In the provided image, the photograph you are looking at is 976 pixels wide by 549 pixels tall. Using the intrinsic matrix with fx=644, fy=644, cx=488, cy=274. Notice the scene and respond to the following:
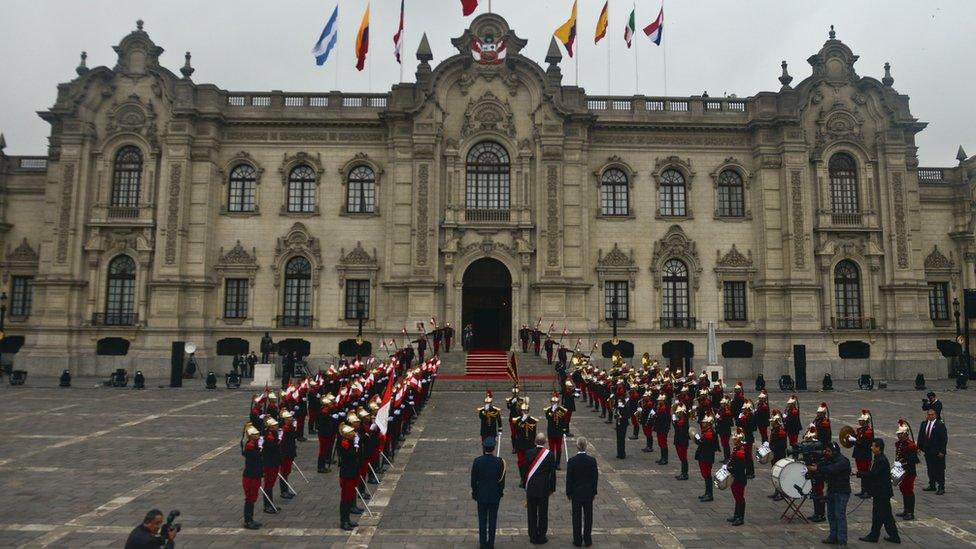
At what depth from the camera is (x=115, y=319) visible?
120 ft

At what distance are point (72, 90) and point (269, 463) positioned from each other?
117ft

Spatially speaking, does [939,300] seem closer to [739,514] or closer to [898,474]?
[898,474]

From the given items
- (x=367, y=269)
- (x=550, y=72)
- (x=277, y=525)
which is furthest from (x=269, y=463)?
(x=550, y=72)

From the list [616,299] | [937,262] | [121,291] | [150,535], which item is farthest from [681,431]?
[937,262]

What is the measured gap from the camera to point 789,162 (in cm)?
3738

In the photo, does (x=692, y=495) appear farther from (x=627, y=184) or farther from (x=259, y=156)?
(x=259, y=156)

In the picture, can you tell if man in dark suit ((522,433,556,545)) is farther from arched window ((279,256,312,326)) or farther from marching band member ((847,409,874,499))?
arched window ((279,256,312,326))

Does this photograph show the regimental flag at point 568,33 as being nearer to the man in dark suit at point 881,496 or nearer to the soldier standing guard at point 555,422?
the soldier standing guard at point 555,422

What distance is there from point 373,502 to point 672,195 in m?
30.9

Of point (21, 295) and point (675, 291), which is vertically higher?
point (675, 291)

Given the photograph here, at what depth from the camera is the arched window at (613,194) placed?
38.1 metres

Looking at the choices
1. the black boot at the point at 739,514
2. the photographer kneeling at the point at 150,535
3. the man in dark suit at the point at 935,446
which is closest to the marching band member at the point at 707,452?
the black boot at the point at 739,514

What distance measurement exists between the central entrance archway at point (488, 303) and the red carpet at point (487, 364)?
3.14 m

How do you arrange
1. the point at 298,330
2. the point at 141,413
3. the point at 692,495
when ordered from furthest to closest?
the point at 298,330, the point at 141,413, the point at 692,495
